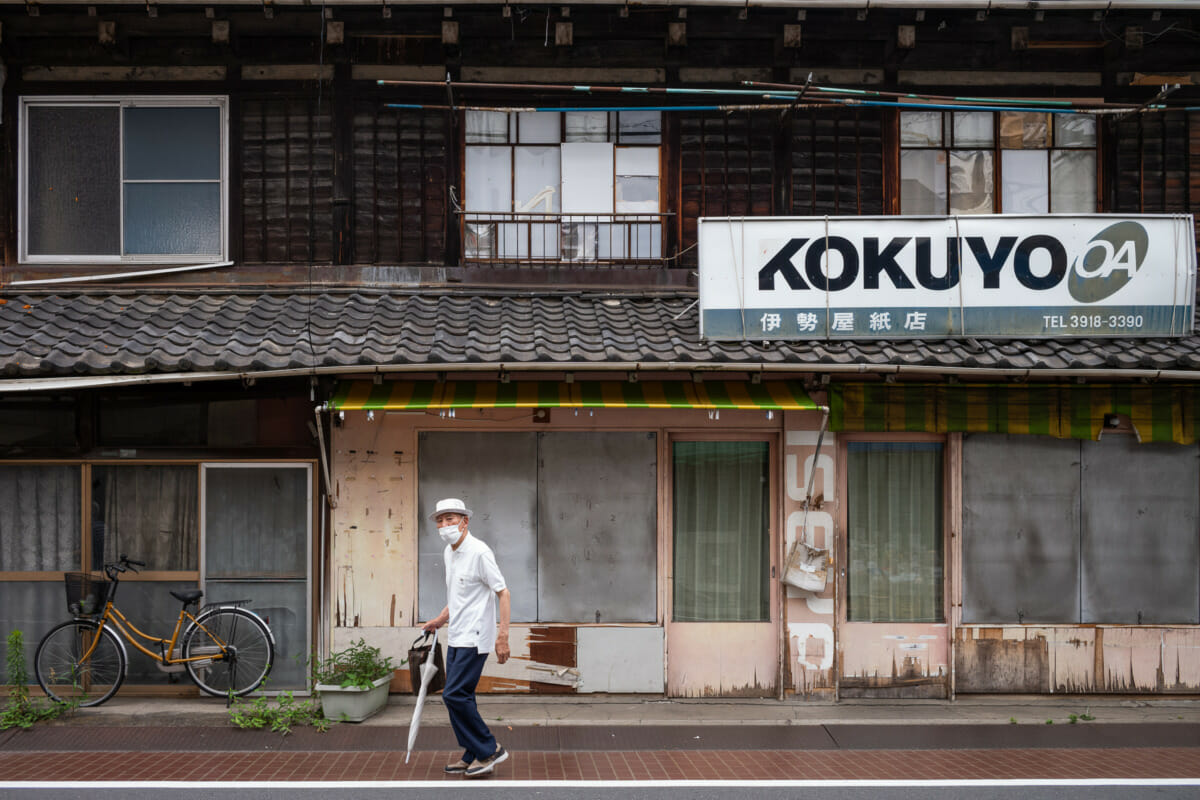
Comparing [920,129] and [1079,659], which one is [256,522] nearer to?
[920,129]

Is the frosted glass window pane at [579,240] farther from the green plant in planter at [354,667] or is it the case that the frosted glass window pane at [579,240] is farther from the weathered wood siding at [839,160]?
the green plant in planter at [354,667]

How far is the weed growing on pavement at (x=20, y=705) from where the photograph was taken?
25.7 ft

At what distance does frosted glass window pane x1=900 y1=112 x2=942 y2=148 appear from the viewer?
9.92 meters

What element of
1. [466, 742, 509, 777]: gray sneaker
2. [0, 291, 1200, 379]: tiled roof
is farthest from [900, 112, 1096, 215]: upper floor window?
[466, 742, 509, 777]: gray sneaker

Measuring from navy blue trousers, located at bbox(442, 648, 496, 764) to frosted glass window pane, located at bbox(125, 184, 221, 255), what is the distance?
5736mm

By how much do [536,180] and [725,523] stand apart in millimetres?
4197

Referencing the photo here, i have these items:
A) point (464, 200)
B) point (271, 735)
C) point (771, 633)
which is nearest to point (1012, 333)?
point (771, 633)

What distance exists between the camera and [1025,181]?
9969 millimetres

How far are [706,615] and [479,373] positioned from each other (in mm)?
3329

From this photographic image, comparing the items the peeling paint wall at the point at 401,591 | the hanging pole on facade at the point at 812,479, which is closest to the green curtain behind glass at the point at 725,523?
the hanging pole on facade at the point at 812,479

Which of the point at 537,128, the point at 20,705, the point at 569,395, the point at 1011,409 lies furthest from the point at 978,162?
the point at 20,705

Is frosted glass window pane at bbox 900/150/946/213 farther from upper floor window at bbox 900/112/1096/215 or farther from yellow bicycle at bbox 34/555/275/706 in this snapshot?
yellow bicycle at bbox 34/555/275/706

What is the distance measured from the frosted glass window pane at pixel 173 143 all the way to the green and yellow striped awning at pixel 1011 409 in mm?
7121

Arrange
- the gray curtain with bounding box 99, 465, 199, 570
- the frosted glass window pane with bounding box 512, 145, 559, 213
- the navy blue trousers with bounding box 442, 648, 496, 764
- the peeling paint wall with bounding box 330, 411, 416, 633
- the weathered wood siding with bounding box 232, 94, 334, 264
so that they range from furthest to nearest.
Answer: the frosted glass window pane with bounding box 512, 145, 559, 213 < the weathered wood siding with bounding box 232, 94, 334, 264 < the gray curtain with bounding box 99, 465, 199, 570 < the peeling paint wall with bounding box 330, 411, 416, 633 < the navy blue trousers with bounding box 442, 648, 496, 764
